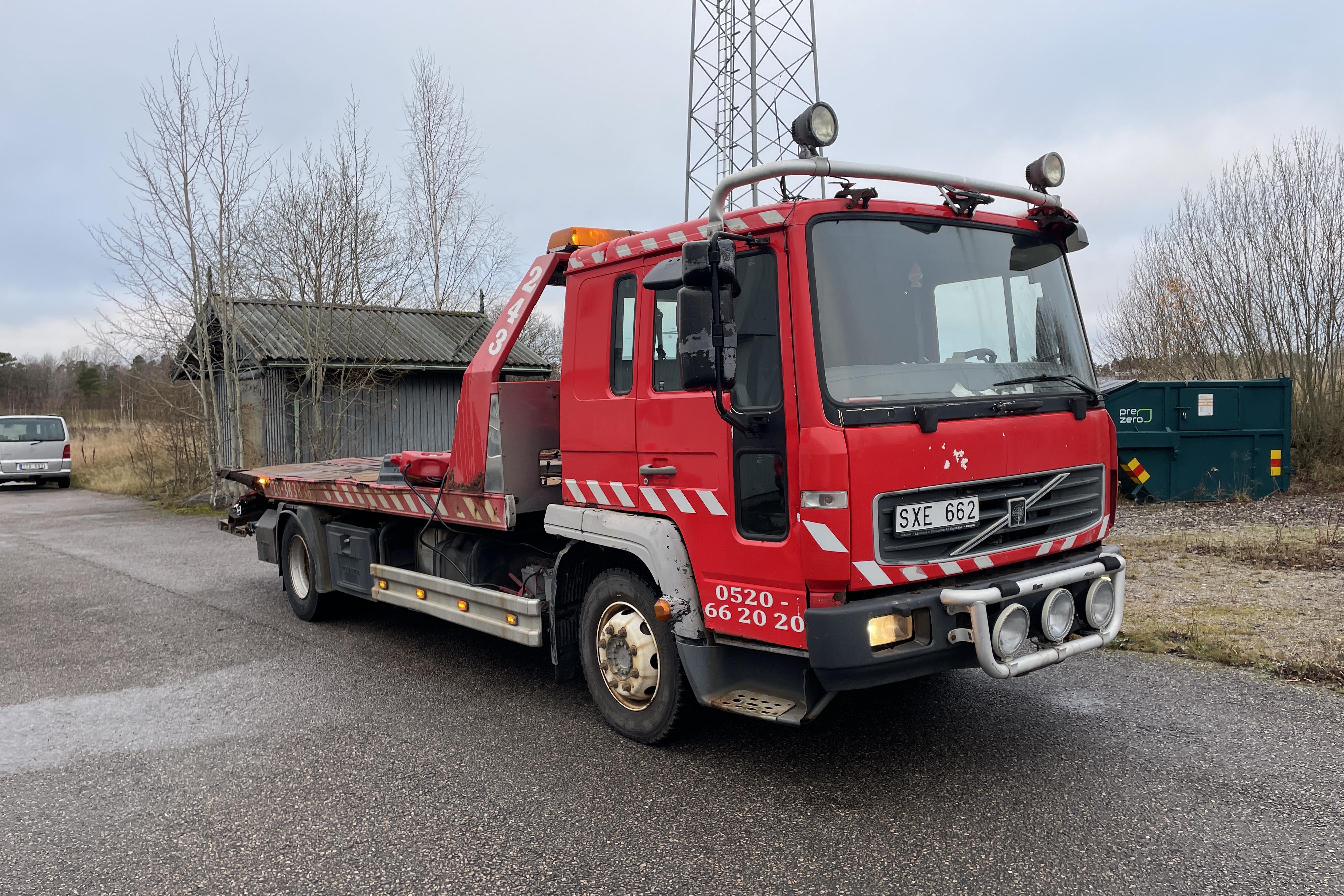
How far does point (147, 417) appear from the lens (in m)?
20.9

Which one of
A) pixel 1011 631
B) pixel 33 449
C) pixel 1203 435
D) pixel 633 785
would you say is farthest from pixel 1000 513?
pixel 33 449

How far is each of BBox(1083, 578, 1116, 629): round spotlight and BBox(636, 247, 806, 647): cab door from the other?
1.37m

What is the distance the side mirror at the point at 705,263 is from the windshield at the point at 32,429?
24.0 m

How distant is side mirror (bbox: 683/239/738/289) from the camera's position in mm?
3539

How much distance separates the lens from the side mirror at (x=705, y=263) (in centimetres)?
354

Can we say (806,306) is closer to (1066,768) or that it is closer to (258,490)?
(1066,768)

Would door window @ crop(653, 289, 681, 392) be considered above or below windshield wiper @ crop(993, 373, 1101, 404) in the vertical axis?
above

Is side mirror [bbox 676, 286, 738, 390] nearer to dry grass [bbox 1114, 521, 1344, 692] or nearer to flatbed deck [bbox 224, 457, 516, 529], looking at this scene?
flatbed deck [bbox 224, 457, 516, 529]

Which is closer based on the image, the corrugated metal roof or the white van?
the corrugated metal roof

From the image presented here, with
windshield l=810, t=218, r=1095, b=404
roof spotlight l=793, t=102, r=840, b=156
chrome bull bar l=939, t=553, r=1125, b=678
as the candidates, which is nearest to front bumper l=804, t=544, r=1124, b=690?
chrome bull bar l=939, t=553, r=1125, b=678

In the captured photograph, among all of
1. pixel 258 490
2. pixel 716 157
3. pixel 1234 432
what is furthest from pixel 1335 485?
pixel 258 490

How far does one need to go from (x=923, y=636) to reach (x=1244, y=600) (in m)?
4.66

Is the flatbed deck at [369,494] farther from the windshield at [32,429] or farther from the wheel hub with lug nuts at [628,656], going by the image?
the windshield at [32,429]

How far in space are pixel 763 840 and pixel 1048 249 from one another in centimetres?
305
